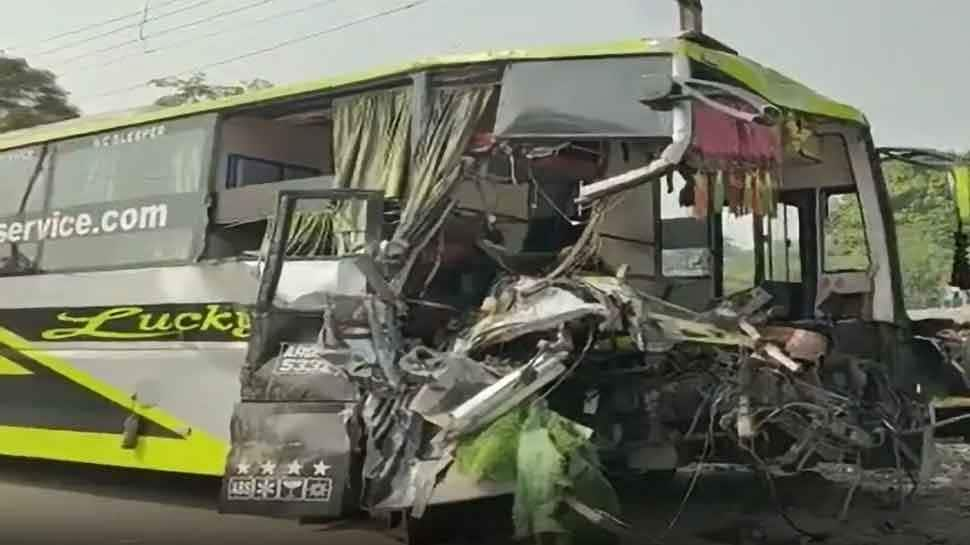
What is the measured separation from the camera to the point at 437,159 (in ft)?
20.2

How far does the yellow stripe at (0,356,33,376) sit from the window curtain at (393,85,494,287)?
3.63 meters

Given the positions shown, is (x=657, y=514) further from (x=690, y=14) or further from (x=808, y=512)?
(x=690, y=14)

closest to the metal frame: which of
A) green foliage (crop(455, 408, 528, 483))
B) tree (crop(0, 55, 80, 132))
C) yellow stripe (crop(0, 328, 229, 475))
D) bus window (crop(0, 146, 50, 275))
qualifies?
yellow stripe (crop(0, 328, 229, 475))

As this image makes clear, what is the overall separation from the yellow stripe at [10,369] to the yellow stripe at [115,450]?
391 mm

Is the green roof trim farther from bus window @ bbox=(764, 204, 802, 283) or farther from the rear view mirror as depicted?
bus window @ bbox=(764, 204, 802, 283)

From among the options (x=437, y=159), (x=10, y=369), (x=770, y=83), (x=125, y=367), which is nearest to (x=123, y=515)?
(x=125, y=367)

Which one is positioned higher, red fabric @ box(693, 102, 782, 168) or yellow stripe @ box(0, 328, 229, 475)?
red fabric @ box(693, 102, 782, 168)

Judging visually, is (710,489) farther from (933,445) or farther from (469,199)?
(469,199)

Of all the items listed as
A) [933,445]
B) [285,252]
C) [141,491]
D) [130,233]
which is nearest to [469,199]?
[285,252]

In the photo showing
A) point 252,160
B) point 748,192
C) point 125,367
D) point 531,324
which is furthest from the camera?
point 252,160

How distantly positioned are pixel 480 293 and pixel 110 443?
9.26 ft

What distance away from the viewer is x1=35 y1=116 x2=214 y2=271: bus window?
7.47 m

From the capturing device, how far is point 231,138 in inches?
295

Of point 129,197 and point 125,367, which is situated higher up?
point 129,197
